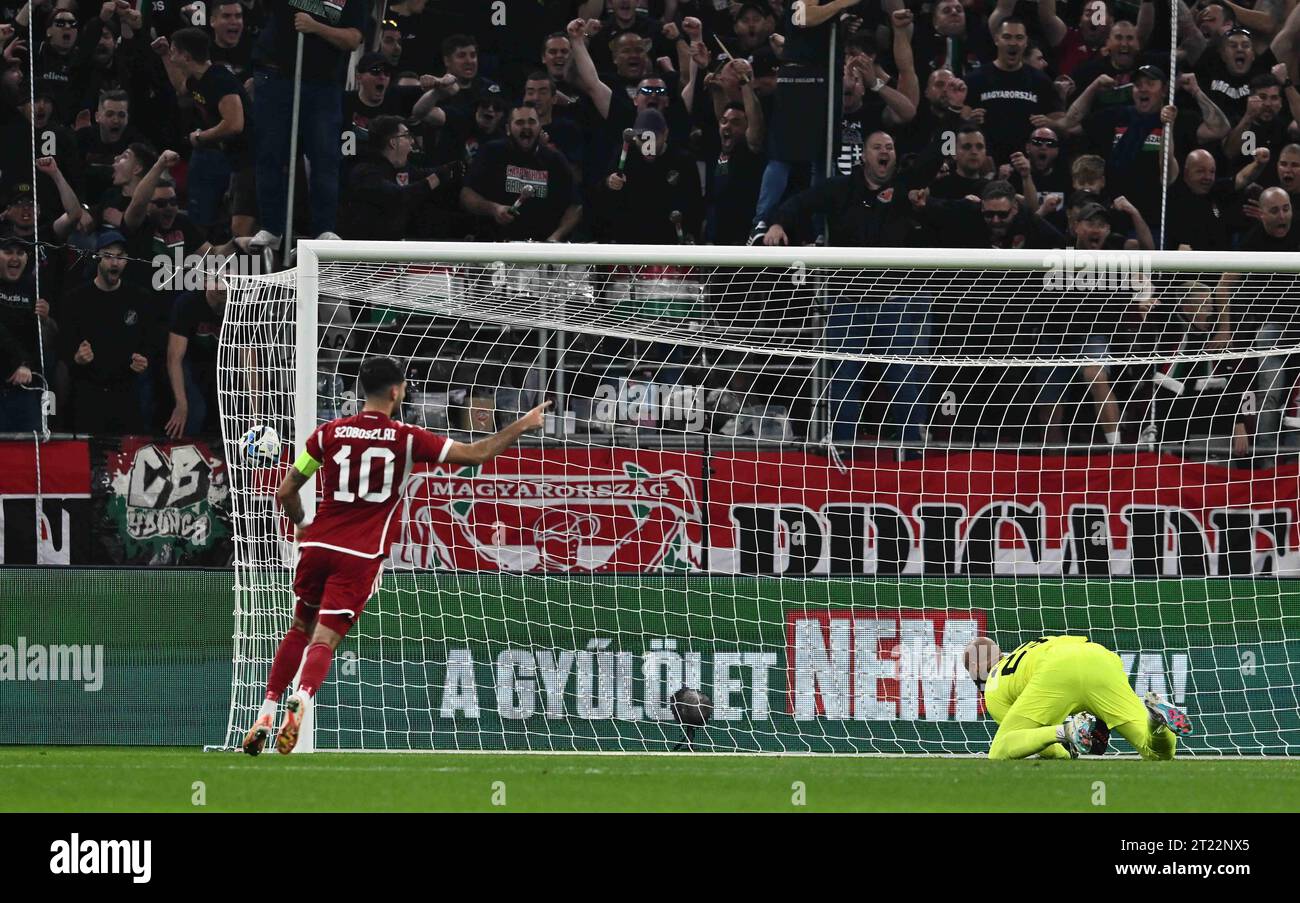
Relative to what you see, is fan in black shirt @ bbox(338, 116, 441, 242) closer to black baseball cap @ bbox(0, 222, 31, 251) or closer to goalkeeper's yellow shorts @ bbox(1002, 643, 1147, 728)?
black baseball cap @ bbox(0, 222, 31, 251)

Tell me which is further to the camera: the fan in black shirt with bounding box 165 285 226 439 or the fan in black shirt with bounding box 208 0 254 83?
the fan in black shirt with bounding box 208 0 254 83

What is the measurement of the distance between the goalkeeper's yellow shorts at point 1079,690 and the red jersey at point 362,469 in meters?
3.13

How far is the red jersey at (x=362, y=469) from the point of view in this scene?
23.9ft

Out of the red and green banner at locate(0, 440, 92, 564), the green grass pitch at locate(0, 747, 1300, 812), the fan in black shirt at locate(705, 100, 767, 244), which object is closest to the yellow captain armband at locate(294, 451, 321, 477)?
the green grass pitch at locate(0, 747, 1300, 812)

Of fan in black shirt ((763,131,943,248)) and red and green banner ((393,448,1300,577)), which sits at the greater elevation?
fan in black shirt ((763,131,943,248))

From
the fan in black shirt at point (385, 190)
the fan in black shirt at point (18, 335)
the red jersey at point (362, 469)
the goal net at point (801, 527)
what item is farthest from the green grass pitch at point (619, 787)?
the fan in black shirt at point (385, 190)

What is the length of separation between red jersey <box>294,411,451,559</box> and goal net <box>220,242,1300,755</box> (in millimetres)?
2257

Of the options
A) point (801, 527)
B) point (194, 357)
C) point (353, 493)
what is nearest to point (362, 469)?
point (353, 493)

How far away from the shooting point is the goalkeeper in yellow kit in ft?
26.3

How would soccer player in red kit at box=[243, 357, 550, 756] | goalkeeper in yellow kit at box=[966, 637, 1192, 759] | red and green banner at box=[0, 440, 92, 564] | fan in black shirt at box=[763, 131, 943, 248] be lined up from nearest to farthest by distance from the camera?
soccer player in red kit at box=[243, 357, 550, 756]
goalkeeper in yellow kit at box=[966, 637, 1192, 759]
red and green banner at box=[0, 440, 92, 564]
fan in black shirt at box=[763, 131, 943, 248]

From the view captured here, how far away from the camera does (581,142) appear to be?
12.5 m

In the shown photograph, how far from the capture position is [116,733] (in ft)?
32.5

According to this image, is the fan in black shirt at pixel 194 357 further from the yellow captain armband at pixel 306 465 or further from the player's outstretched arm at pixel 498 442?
the player's outstretched arm at pixel 498 442

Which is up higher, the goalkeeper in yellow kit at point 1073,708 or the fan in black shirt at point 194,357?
the fan in black shirt at point 194,357
